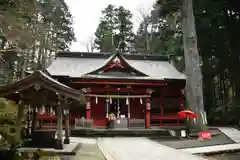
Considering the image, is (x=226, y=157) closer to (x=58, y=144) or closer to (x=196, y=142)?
(x=196, y=142)

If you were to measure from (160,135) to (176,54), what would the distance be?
13.0 meters

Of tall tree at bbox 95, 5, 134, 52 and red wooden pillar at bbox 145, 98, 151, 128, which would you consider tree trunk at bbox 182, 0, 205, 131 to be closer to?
red wooden pillar at bbox 145, 98, 151, 128

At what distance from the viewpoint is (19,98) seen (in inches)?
376

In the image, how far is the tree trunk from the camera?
663 inches

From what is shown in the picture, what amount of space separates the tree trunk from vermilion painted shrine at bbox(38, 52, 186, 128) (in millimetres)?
2632

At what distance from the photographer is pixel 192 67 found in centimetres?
1741

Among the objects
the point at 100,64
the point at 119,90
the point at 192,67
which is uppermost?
the point at 100,64

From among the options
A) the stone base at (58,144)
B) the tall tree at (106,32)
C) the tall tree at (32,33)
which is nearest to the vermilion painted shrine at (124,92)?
the tall tree at (32,33)

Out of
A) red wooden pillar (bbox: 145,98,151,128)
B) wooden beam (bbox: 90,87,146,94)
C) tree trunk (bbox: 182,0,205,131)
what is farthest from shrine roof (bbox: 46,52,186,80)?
tree trunk (bbox: 182,0,205,131)

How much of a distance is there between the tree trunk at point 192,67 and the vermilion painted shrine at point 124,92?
263 cm

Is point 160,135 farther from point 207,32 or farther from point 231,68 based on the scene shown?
point 207,32

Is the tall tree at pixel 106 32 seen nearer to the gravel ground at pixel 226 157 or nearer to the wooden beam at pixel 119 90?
the wooden beam at pixel 119 90

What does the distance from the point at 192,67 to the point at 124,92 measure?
208 inches

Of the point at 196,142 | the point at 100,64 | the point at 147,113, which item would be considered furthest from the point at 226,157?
the point at 100,64
